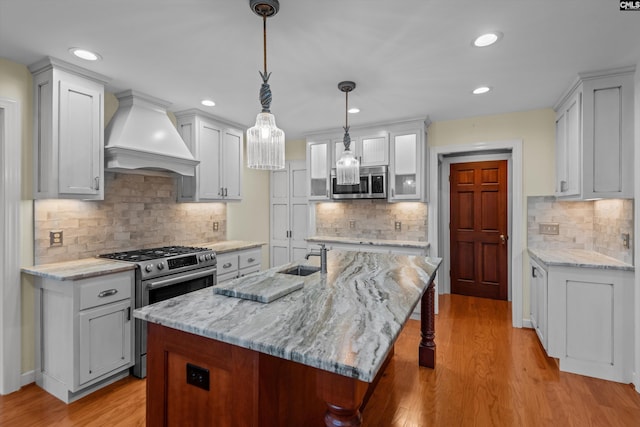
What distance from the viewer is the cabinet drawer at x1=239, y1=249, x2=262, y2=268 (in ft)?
12.7

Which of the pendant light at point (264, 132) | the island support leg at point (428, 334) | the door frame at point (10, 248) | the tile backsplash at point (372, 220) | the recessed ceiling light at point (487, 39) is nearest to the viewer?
the pendant light at point (264, 132)

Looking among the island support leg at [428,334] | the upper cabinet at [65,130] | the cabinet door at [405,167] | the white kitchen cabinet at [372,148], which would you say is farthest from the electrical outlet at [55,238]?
the cabinet door at [405,167]

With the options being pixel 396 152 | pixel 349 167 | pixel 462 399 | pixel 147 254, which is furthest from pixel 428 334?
pixel 147 254

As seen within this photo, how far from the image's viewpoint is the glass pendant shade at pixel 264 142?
172 cm

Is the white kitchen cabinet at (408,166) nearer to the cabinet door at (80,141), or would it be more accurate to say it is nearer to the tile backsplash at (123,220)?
the tile backsplash at (123,220)

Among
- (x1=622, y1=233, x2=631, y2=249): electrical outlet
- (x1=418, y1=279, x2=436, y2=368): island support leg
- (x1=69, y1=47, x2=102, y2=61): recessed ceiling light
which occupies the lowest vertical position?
(x1=418, y1=279, x2=436, y2=368): island support leg

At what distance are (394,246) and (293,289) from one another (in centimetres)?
244

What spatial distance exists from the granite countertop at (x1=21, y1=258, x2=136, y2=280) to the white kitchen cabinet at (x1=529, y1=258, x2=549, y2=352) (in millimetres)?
3623

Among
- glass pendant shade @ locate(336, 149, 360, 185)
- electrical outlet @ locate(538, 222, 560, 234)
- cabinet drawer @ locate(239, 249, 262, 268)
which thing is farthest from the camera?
cabinet drawer @ locate(239, 249, 262, 268)

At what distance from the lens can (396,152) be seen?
4113mm

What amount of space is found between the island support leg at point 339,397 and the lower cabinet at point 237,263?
261 cm

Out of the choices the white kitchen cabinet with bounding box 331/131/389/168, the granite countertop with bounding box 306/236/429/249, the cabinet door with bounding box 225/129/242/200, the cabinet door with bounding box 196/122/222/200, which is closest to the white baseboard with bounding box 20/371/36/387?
the cabinet door with bounding box 196/122/222/200

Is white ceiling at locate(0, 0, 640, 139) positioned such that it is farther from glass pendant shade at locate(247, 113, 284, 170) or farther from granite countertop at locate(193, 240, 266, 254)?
granite countertop at locate(193, 240, 266, 254)

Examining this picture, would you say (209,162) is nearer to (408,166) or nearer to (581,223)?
(408,166)
